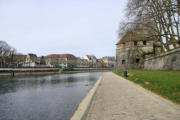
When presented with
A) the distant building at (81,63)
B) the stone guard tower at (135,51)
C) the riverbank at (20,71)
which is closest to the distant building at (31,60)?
the distant building at (81,63)

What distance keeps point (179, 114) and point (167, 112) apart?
1.13ft

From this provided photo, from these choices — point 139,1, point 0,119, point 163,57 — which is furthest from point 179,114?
point 163,57

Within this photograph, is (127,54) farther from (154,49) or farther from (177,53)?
(177,53)

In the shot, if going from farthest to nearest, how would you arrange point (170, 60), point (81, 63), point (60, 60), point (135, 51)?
point (81, 63), point (60, 60), point (135, 51), point (170, 60)

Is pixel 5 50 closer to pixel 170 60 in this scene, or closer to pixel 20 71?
pixel 20 71

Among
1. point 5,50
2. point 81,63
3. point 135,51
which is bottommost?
point 81,63

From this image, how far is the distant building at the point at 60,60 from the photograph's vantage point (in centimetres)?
11606

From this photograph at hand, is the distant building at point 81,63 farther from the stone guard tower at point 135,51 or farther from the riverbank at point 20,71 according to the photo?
the stone guard tower at point 135,51

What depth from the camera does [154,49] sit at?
135 ft

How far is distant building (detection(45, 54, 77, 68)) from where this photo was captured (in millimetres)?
116062

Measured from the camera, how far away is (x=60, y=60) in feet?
404

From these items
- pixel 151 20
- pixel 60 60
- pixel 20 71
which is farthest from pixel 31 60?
pixel 151 20

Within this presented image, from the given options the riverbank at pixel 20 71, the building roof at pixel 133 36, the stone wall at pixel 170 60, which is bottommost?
the riverbank at pixel 20 71

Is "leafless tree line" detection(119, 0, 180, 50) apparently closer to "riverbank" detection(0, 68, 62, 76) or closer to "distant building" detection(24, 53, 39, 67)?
"riverbank" detection(0, 68, 62, 76)
